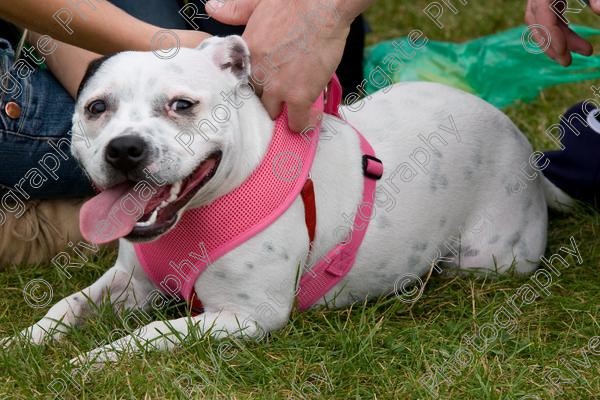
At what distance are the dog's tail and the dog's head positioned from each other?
173cm

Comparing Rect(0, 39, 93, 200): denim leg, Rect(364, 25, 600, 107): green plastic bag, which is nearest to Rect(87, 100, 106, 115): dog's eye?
Rect(0, 39, 93, 200): denim leg

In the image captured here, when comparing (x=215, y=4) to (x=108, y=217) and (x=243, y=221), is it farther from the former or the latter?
(x=108, y=217)

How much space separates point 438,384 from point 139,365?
2.65 feet

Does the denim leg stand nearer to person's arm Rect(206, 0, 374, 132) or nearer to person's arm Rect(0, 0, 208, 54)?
person's arm Rect(0, 0, 208, 54)

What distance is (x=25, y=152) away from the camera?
3.53 metres

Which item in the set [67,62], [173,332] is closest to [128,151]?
[173,332]

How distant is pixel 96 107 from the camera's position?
2.60 m

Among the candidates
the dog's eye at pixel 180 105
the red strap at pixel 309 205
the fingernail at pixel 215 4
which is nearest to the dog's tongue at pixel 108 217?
the dog's eye at pixel 180 105

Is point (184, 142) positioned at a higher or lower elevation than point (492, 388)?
higher

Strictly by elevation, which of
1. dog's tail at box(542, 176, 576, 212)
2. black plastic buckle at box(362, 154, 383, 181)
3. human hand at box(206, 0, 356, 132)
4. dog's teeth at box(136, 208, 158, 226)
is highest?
human hand at box(206, 0, 356, 132)

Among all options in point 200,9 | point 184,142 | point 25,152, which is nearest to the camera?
point 184,142

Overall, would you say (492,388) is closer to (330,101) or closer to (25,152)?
(330,101)

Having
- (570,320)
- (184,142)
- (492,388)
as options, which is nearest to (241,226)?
(184,142)

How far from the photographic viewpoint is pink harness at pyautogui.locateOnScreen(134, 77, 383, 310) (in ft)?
8.98
